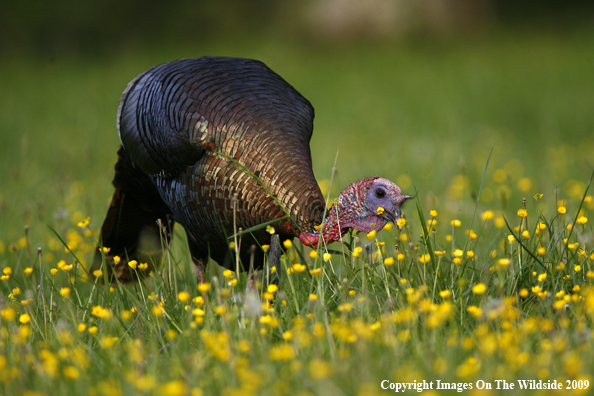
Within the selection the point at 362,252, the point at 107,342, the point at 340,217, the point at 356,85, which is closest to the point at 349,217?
the point at 340,217

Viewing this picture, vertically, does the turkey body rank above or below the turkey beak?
above

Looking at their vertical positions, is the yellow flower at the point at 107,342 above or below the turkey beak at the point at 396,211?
below

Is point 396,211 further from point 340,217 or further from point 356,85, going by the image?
point 356,85


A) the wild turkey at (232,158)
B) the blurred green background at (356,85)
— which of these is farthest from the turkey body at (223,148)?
the blurred green background at (356,85)

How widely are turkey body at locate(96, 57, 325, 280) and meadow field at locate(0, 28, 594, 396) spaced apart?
8.3 inches

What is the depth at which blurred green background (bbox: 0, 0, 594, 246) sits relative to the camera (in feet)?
16.4

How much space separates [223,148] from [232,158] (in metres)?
0.12

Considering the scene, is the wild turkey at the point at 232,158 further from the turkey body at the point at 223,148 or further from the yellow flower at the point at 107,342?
the yellow flower at the point at 107,342

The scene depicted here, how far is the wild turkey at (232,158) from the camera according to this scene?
2.47 meters

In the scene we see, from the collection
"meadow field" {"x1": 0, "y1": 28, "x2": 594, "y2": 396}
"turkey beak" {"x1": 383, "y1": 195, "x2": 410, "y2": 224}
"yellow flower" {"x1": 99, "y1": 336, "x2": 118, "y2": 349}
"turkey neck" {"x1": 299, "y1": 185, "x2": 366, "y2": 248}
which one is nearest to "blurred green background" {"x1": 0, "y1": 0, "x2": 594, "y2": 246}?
"meadow field" {"x1": 0, "y1": 28, "x2": 594, "y2": 396}

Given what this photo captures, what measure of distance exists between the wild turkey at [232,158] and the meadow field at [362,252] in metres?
0.16

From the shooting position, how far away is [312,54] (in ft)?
39.0

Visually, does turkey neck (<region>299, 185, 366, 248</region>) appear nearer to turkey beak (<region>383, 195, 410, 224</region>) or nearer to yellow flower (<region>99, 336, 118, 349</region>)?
turkey beak (<region>383, 195, 410, 224</region>)

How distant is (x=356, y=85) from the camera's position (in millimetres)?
9406
